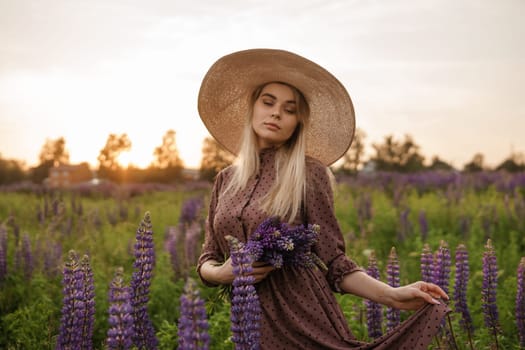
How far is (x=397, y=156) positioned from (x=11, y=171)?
25491 millimetres

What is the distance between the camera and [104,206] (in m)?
11.6

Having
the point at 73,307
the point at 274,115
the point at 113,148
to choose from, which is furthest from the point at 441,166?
the point at 73,307

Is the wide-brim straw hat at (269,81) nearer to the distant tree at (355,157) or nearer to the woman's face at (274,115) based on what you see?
the woman's face at (274,115)

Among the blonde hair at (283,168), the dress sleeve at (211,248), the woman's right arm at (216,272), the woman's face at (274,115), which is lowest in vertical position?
the woman's right arm at (216,272)

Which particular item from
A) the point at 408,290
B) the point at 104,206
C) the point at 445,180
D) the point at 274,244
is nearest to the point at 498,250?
the point at 408,290

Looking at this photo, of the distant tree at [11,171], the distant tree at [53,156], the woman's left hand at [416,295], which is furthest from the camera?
the distant tree at [11,171]

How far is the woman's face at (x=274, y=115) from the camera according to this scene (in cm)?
288

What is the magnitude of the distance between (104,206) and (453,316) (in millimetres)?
9532

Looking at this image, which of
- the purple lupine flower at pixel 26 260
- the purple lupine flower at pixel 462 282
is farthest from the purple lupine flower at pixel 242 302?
the purple lupine flower at pixel 26 260

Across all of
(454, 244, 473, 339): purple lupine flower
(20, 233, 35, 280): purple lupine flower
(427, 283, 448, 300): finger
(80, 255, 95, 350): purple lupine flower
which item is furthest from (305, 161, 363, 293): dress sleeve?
(20, 233, 35, 280): purple lupine flower

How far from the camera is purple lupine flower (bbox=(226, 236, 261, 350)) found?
1822mm

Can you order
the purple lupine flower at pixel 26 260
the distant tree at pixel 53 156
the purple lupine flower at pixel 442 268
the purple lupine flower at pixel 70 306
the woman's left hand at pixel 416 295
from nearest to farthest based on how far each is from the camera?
the purple lupine flower at pixel 70 306 → the woman's left hand at pixel 416 295 → the purple lupine flower at pixel 442 268 → the purple lupine flower at pixel 26 260 → the distant tree at pixel 53 156

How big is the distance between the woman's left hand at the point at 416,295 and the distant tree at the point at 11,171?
29.9 metres

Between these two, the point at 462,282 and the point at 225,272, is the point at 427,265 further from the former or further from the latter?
the point at 225,272
